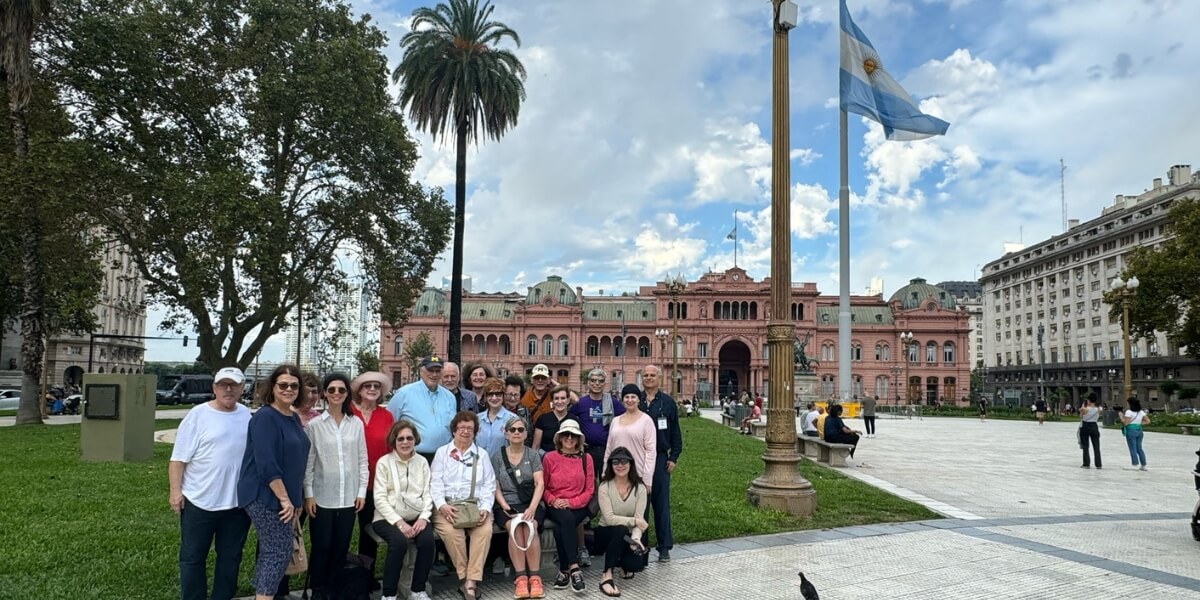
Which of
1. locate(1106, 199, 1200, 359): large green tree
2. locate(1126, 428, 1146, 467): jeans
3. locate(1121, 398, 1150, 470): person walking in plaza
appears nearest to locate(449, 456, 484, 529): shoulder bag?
locate(1121, 398, 1150, 470): person walking in plaza

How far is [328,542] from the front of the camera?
5398mm

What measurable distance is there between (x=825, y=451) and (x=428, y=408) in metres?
11.8

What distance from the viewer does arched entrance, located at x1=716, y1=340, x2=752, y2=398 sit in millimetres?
78188

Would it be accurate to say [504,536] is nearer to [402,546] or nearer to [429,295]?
[402,546]

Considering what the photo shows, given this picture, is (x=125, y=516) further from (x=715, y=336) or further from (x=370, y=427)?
(x=715, y=336)

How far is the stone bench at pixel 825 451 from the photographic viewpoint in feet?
50.8

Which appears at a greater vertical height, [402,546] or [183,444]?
[183,444]

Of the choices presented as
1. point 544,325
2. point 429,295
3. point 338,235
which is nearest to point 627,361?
point 544,325

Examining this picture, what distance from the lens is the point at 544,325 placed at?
7919cm

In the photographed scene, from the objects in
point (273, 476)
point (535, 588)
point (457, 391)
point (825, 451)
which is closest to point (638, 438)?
point (535, 588)

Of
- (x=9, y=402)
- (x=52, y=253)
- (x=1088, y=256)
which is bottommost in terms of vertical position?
(x=9, y=402)

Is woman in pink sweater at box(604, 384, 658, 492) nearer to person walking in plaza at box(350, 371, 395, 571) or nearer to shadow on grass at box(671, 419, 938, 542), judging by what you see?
shadow on grass at box(671, 419, 938, 542)

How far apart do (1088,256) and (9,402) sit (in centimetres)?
9304

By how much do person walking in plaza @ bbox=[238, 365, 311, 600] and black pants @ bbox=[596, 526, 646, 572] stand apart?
8.43ft
